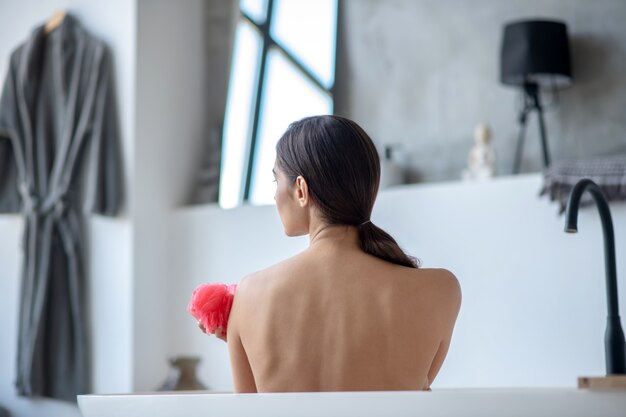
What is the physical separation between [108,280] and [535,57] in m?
2.01

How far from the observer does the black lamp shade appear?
11.8 feet

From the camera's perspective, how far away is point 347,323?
155cm

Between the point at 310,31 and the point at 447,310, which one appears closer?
the point at 447,310

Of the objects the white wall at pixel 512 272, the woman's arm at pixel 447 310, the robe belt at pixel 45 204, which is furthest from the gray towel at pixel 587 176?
the robe belt at pixel 45 204

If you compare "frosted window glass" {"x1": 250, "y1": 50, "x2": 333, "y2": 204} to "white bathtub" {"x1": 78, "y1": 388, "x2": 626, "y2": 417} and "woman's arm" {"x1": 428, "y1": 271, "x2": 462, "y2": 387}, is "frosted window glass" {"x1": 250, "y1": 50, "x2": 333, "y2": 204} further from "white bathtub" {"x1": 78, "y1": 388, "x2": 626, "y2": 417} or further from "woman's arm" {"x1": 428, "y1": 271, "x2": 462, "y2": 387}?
"white bathtub" {"x1": 78, "y1": 388, "x2": 626, "y2": 417}

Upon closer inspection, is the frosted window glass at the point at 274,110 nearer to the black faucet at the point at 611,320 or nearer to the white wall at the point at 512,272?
the white wall at the point at 512,272

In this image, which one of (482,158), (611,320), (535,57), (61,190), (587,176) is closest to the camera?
(611,320)

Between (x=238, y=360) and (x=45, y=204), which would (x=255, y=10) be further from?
(x=238, y=360)

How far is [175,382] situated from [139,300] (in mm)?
548

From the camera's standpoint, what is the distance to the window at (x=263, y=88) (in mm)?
4625

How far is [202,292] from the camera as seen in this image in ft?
5.55

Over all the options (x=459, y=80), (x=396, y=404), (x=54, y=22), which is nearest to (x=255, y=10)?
(x=54, y=22)

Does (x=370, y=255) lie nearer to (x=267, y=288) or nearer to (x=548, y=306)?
(x=267, y=288)

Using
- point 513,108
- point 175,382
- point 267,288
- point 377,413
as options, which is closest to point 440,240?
point 513,108
